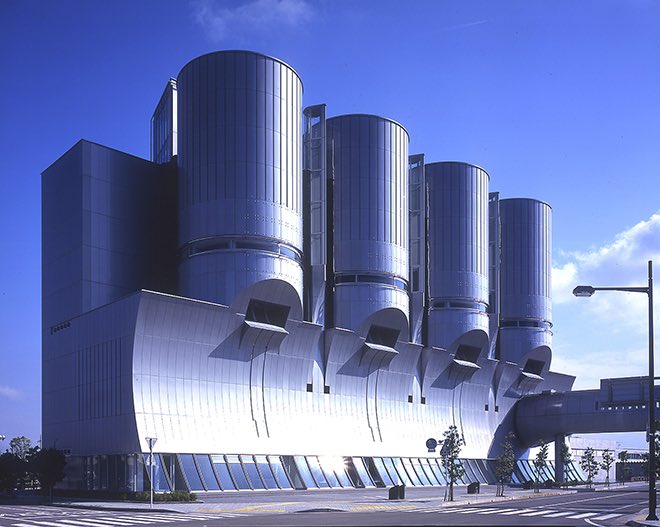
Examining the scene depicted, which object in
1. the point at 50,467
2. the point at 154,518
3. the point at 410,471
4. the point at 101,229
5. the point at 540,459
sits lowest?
the point at 540,459

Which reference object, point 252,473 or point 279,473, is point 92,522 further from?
point 279,473

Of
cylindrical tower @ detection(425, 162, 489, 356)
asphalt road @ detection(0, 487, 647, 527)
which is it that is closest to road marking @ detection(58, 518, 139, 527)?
asphalt road @ detection(0, 487, 647, 527)

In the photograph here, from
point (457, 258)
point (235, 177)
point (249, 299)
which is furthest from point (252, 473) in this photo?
point (457, 258)

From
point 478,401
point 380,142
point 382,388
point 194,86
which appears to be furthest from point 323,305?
point 478,401

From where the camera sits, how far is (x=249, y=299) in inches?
2554

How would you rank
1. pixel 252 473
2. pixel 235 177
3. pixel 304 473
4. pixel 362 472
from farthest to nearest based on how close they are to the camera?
pixel 362 472 → pixel 304 473 → pixel 235 177 → pixel 252 473

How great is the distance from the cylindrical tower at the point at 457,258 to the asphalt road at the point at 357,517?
123 feet

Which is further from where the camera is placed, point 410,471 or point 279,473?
point 410,471

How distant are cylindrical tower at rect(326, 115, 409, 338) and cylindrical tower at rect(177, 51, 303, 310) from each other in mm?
9368

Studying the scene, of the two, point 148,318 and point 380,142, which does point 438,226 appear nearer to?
point 380,142

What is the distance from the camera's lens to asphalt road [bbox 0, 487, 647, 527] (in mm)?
33312

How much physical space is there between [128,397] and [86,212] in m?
15.5

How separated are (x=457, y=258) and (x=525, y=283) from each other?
17638 mm

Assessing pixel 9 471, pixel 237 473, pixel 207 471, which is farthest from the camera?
pixel 9 471
